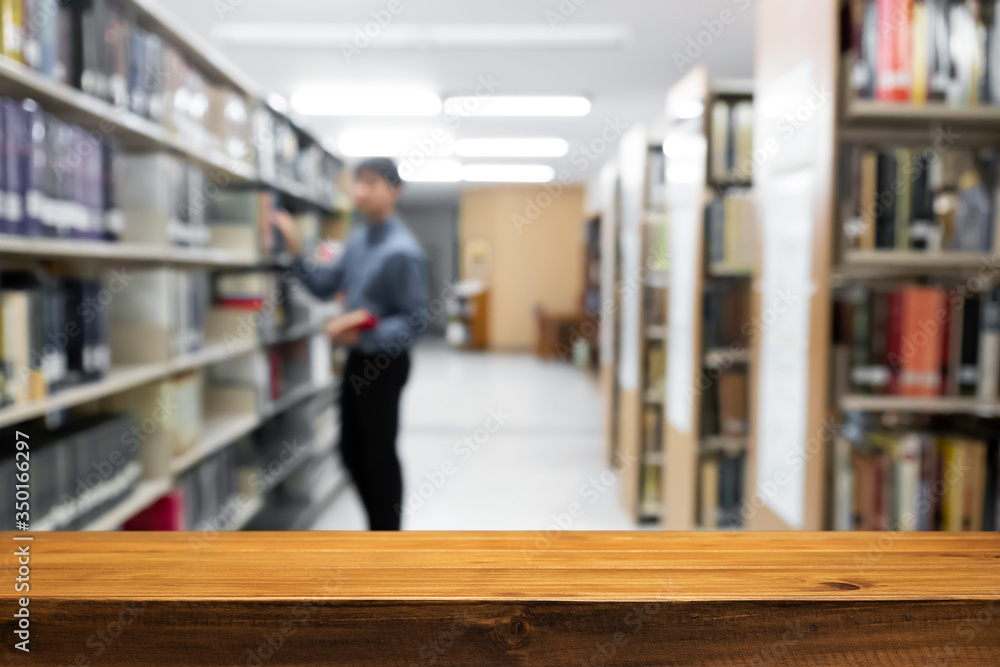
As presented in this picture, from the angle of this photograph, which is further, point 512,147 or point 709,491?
point 512,147

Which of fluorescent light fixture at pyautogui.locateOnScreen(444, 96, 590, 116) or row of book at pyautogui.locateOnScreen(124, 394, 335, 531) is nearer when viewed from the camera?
row of book at pyautogui.locateOnScreen(124, 394, 335, 531)

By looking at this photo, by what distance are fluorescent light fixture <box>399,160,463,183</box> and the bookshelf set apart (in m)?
5.84

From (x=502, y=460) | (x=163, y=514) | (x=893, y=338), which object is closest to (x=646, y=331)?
(x=502, y=460)

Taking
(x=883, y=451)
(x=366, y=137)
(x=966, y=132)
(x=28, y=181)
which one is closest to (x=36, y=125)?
(x=28, y=181)

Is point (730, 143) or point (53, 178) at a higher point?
point (730, 143)

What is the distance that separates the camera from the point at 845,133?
79.9 inches

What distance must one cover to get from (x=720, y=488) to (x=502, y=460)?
1.87 meters

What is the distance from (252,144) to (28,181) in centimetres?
151

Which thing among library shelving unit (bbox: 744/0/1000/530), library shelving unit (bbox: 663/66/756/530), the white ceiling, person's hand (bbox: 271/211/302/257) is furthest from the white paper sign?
the white ceiling

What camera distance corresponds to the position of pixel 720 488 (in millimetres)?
3273

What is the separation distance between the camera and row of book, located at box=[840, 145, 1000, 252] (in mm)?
1901

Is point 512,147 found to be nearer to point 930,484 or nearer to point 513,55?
point 513,55

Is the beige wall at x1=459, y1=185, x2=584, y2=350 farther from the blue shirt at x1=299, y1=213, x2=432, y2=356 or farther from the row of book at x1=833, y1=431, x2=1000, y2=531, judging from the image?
the row of book at x1=833, y1=431, x2=1000, y2=531

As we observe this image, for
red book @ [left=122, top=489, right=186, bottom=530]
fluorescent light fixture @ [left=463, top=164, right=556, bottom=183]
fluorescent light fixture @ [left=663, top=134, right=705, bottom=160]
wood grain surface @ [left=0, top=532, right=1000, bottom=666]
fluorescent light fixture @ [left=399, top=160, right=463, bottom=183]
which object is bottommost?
red book @ [left=122, top=489, right=186, bottom=530]
